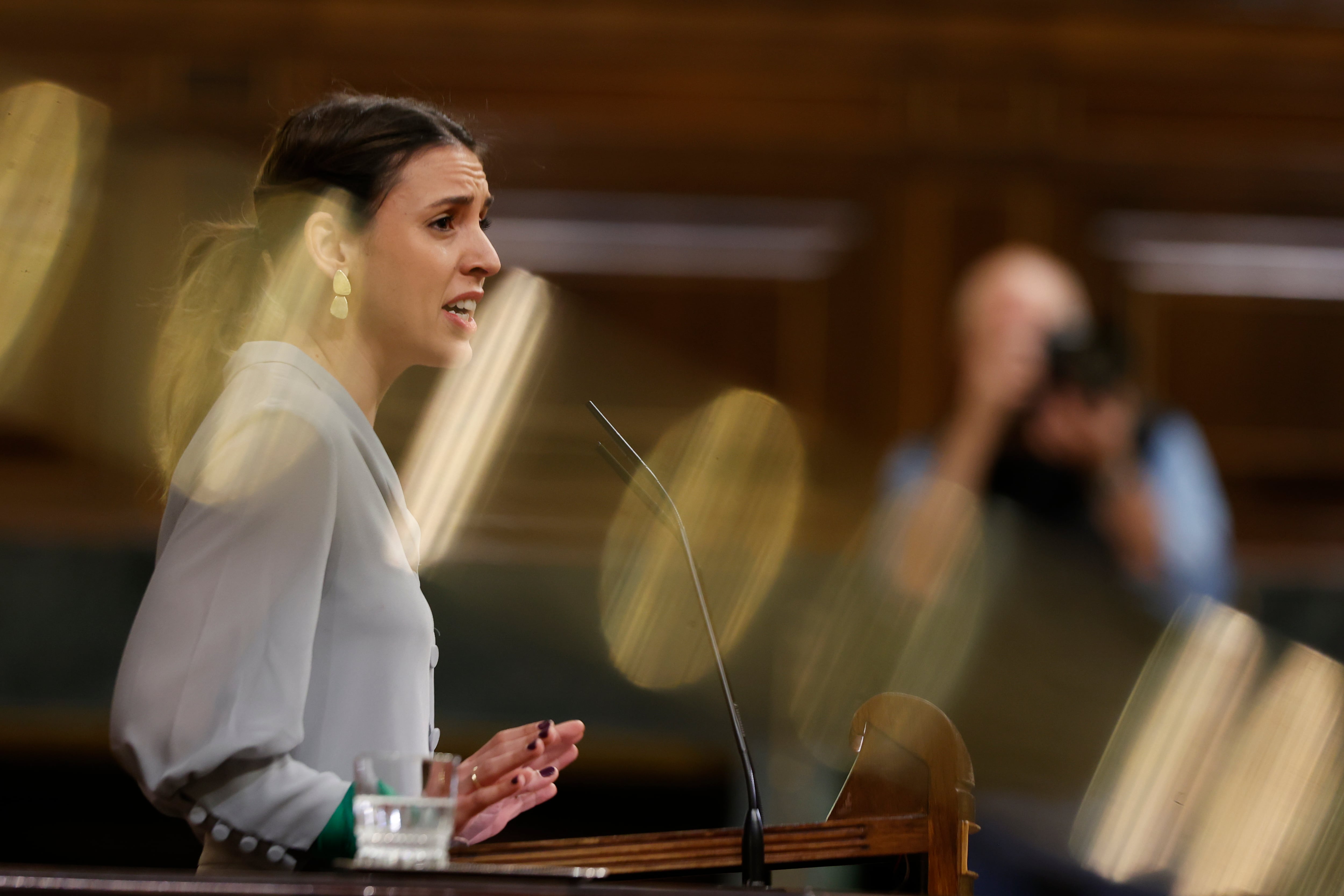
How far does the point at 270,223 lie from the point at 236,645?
1.30ft

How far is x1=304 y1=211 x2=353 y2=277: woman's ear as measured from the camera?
Answer: 45.2 inches

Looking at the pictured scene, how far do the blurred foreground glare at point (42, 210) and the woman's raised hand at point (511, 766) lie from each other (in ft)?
6.60

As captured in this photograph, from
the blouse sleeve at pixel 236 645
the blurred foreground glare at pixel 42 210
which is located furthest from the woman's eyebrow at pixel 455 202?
the blurred foreground glare at pixel 42 210

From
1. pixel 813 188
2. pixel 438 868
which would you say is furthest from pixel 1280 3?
pixel 438 868

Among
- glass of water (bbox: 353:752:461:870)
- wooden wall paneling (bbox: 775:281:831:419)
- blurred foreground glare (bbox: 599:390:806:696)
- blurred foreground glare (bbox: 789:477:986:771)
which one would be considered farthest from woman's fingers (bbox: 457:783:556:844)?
wooden wall paneling (bbox: 775:281:831:419)

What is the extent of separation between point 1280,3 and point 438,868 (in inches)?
107

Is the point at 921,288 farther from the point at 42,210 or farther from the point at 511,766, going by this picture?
the point at 511,766

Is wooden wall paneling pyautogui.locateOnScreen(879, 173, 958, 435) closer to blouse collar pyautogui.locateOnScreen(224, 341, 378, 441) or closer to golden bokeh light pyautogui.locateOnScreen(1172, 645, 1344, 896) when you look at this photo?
golden bokeh light pyautogui.locateOnScreen(1172, 645, 1344, 896)

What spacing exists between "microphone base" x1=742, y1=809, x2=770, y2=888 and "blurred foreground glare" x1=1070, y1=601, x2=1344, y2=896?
1.22m

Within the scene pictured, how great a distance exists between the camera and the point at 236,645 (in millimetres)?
937

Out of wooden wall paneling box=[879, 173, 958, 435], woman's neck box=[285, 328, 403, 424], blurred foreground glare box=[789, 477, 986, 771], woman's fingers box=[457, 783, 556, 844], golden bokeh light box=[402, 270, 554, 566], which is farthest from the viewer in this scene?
wooden wall paneling box=[879, 173, 958, 435]

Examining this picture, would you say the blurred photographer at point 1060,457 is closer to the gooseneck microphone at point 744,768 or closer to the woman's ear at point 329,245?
the gooseneck microphone at point 744,768

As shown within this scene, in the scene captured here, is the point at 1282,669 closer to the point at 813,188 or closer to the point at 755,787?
the point at 813,188

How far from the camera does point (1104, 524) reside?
211cm
